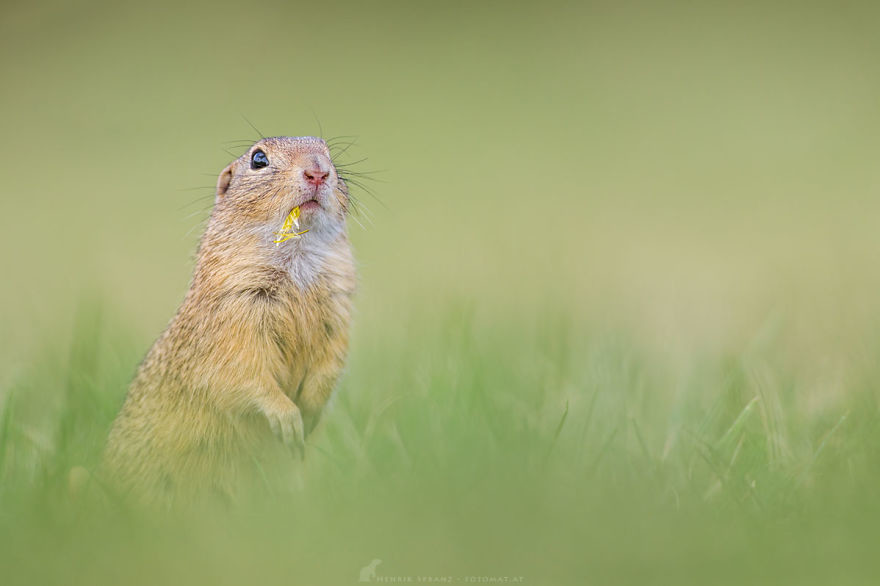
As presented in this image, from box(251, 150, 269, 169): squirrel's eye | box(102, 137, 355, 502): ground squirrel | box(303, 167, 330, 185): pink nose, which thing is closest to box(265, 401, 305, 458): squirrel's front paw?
box(102, 137, 355, 502): ground squirrel

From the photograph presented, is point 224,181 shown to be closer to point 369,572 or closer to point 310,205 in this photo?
point 310,205

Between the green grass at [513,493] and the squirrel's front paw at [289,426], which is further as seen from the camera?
the squirrel's front paw at [289,426]

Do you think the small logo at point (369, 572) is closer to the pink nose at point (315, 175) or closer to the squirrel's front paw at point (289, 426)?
the squirrel's front paw at point (289, 426)

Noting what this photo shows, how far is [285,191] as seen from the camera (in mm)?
4309

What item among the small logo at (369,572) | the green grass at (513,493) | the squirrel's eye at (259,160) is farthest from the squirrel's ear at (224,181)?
the small logo at (369,572)

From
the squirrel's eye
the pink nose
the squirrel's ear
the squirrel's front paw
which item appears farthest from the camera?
the squirrel's ear

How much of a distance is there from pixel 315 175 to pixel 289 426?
98 centimetres

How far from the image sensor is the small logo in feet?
9.71

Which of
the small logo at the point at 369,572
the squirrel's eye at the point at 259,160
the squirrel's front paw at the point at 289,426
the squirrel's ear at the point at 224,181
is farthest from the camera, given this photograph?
the squirrel's ear at the point at 224,181

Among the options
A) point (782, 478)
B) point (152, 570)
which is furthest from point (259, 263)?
point (782, 478)

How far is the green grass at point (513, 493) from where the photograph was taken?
2.98 metres

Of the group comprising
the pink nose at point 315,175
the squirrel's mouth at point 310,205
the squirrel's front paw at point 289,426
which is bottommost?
the squirrel's front paw at point 289,426

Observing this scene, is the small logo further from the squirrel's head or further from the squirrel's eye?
the squirrel's eye

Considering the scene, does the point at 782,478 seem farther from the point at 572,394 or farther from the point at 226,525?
the point at 226,525
